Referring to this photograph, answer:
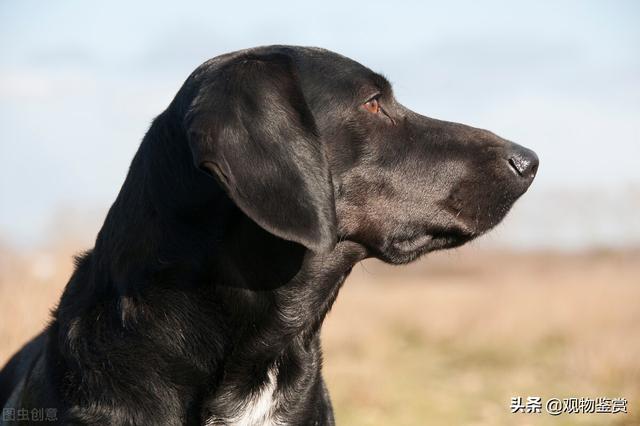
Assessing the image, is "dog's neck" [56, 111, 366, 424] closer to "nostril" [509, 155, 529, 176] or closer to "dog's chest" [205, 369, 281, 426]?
"dog's chest" [205, 369, 281, 426]

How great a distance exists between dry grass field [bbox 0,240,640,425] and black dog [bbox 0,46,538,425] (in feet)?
1.98

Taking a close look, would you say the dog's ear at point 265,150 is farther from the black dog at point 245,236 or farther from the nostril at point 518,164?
the nostril at point 518,164

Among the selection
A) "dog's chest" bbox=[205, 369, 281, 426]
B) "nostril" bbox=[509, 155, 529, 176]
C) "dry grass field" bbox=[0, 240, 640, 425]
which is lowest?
"dry grass field" bbox=[0, 240, 640, 425]

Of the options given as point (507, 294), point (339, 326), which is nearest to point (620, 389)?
point (339, 326)

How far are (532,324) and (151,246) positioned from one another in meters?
12.7

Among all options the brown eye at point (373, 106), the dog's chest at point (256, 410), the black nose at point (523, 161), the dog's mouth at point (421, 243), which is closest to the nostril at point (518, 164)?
the black nose at point (523, 161)

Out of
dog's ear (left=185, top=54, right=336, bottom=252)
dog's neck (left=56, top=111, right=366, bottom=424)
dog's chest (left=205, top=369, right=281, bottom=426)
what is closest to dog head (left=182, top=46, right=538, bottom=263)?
dog's ear (left=185, top=54, right=336, bottom=252)

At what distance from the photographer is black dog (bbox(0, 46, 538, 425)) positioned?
Answer: 3129 mm

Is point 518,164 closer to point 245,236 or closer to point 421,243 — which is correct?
point 421,243

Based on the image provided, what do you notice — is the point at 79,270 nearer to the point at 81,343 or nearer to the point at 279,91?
the point at 81,343

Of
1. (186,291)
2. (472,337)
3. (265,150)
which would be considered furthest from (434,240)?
(472,337)

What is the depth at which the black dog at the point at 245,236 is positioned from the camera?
3129 mm

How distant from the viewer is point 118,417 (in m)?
3.22

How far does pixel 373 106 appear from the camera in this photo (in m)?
3.76
